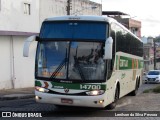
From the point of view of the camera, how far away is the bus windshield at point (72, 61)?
12617 mm

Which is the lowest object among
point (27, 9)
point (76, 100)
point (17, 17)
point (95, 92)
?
point (76, 100)

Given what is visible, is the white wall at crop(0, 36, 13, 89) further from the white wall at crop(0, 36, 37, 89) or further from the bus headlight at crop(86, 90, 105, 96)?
the bus headlight at crop(86, 90, 105, 96)

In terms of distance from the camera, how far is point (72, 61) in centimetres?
1270

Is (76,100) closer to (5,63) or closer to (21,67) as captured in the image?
(5,63)

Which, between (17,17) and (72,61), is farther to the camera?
(17,17)

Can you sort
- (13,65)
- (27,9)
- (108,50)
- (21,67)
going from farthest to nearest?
(27,9) < (21,67) < (13,65) < (108,50)

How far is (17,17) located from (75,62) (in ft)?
62.9

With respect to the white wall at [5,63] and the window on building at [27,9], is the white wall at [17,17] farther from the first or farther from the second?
the white wall at [5,63]

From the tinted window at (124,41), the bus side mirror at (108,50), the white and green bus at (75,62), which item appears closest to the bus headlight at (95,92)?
the white and green bus at (75,62)

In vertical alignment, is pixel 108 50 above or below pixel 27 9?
below

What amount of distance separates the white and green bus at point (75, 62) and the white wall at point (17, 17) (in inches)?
649

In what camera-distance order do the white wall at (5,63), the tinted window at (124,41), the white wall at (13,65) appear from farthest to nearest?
the white wall at (13,65) < the white wall at (5,63) < the tinted window at (124,41)

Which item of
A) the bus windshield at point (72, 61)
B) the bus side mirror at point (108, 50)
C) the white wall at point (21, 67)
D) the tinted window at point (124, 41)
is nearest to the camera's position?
the bus side mirror at point (108, 50)

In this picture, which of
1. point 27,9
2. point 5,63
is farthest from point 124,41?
point 27,9
